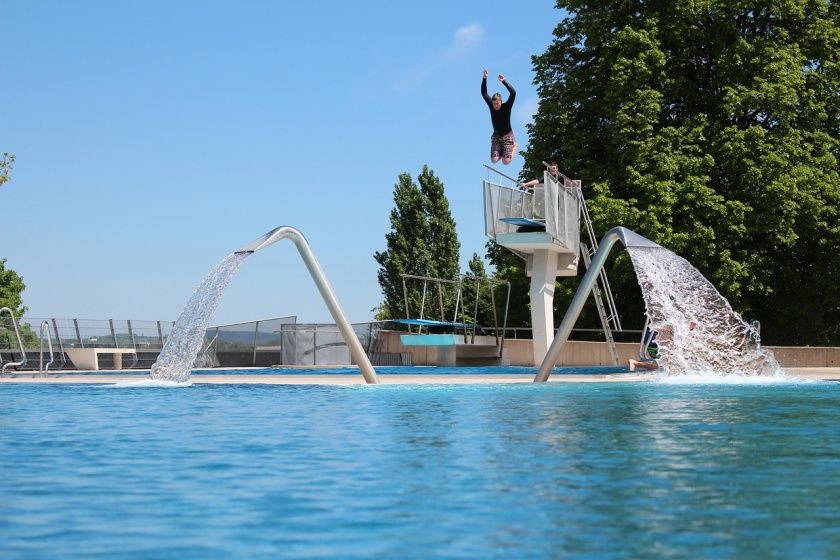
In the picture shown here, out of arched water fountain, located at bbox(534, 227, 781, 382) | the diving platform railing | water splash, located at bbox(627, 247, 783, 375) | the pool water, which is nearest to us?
the pool water

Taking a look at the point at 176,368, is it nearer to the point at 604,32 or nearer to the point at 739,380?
the point at 739,380

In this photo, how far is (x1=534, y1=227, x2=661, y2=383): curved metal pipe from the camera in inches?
820

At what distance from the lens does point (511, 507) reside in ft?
24.7

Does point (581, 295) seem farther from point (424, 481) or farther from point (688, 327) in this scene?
point (424, 481)

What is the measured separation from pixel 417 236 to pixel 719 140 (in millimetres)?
31103

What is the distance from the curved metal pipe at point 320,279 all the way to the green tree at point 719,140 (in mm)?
15057

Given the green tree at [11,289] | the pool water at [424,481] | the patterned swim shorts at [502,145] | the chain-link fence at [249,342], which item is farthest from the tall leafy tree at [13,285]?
the pool water at [424,481]

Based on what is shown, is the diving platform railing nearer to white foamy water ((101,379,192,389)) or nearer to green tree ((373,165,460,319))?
white foamy water ((101,379,192,389))

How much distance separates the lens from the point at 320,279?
2106 cm

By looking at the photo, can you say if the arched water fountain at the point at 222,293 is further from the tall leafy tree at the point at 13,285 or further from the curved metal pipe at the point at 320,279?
the tall leafy tree at the point at 13,285

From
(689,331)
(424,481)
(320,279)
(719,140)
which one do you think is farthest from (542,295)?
(424,481)

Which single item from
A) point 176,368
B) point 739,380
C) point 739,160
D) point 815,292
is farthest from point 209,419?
point 815,292

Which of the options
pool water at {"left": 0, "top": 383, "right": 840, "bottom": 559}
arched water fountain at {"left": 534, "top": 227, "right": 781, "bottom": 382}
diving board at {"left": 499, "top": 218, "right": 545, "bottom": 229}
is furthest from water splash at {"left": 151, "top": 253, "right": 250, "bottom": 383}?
diving board at {"left": 499, "top": 218, "right": 545, "bottom": 229}

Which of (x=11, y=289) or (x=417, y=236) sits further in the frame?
(x=11, y=289)
